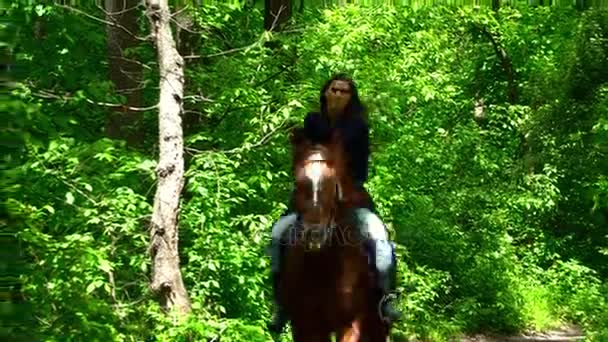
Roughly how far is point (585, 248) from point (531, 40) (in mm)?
5207

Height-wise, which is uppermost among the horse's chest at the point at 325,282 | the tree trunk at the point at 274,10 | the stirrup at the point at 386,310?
the tree trunk at the point at 274,10

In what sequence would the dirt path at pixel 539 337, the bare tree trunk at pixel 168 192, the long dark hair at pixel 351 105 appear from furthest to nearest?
the dirt path at pixel 539 337 → the bare tree trunk at pixel 168 192 → the long dark hair at pixel 351 105

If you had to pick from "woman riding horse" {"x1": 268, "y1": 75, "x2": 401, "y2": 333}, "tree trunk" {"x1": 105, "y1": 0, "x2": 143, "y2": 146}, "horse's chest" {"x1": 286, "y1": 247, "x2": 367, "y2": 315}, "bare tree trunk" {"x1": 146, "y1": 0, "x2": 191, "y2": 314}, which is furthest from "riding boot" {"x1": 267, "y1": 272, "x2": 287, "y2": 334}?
"tree trunk" {"x1": 105, "y1": 0, "x2": 143, "y2": 146}

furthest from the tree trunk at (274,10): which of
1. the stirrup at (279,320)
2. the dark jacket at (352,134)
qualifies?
the stirrup at (279,320)

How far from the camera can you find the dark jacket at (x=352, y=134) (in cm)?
534

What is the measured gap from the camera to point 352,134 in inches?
218

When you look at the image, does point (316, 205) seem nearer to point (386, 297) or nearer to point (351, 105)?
point (386, 297)

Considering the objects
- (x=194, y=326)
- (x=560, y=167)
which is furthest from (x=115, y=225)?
(x=560, y=167)

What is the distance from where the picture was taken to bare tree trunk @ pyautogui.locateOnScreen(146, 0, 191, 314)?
345 inches

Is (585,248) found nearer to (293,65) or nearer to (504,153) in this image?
(504,153)

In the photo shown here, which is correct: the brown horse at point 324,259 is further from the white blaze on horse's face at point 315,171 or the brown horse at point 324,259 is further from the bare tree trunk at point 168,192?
the bare tree trunk at point 168,192

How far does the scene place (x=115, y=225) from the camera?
8.88 m

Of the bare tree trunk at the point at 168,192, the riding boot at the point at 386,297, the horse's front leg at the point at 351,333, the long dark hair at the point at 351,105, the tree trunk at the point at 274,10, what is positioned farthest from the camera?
the tree trunk at the point at 274,10

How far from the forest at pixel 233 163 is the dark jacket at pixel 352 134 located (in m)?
1.48
